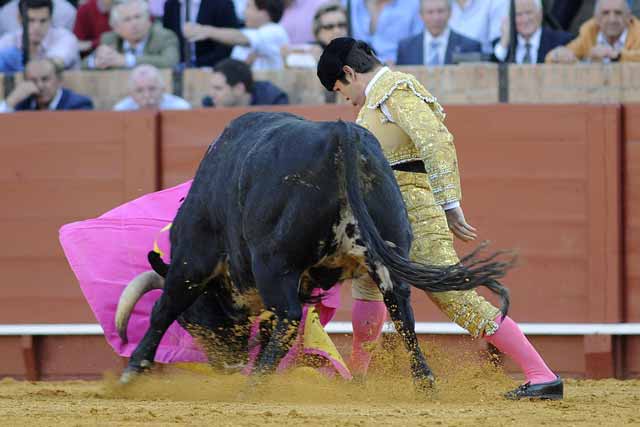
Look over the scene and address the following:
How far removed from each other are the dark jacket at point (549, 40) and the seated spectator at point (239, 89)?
134cm

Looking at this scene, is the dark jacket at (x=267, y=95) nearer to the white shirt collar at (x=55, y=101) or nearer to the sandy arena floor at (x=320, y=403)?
the white shirt collar at (x=55, y=101)

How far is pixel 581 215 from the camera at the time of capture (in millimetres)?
6582

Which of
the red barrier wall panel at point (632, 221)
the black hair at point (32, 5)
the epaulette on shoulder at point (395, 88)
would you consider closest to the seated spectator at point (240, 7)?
the black hair at point (32, 5)

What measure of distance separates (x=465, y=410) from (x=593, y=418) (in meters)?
0.43

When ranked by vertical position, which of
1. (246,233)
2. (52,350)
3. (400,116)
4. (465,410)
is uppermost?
(400,116)

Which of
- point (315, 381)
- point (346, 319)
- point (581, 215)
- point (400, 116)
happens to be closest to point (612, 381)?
point (581, 215)

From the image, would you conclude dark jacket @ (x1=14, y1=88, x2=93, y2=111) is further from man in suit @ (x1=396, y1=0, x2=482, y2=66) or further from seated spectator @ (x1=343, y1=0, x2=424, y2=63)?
man in suit @ (x1=396, y1=0, x2=482, y2=66)

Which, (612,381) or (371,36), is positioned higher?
(371,36)

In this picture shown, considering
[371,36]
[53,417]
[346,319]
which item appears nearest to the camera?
[53,417]

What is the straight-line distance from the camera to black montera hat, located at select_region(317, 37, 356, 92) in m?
4.62

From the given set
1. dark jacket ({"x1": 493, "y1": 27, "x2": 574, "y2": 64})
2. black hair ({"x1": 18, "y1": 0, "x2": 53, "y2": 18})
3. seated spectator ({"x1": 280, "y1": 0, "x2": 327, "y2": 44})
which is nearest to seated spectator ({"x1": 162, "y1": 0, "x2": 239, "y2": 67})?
seated spectator ({"x1": 280, "y1": 0, "x2": 327, "y2": 44})

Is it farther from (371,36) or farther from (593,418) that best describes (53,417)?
(371,36)

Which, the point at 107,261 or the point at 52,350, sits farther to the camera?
the point at 52,350

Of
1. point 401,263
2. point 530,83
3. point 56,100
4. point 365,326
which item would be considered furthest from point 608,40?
point 401,263
